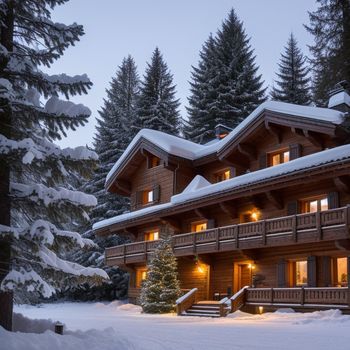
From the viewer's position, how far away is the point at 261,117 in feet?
84.6

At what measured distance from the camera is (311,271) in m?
21.8

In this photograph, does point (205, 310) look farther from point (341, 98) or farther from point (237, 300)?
point (341, 98)

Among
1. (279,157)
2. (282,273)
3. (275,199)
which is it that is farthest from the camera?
(279,157)

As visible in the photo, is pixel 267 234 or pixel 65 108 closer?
pixel 65 108

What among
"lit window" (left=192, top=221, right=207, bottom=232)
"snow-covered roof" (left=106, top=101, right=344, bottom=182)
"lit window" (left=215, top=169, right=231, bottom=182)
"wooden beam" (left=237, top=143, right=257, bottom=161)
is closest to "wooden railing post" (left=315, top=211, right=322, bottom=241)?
"snow-covered roof" (left=106, top=101, right=344, bottom=182)

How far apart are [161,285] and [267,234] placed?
598 centimetres

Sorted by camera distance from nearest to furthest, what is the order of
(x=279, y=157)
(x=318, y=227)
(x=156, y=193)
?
(x=318, y=227)
(x=279, y=157)
(x=156, y=193)

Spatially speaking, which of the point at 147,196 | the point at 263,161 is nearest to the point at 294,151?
the point at 263,161

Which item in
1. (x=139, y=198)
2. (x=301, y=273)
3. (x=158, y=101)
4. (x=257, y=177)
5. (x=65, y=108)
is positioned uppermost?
(x=158, y=101)

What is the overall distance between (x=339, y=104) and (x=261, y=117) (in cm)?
375

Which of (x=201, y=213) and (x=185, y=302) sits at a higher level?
(x=201, y=213)

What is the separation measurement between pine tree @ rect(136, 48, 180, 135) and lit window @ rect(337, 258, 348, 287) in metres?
29.4

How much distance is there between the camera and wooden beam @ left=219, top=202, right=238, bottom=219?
25.8 meters

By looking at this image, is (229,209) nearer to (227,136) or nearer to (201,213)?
(201,213)
